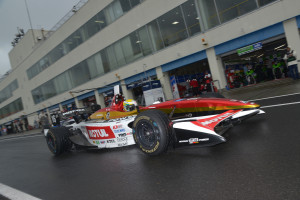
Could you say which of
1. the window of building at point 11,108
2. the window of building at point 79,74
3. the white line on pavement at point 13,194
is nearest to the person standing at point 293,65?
the white line on pavement at point 13,194

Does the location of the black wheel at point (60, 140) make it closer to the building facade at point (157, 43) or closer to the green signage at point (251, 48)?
the building facade at point (157, 43)

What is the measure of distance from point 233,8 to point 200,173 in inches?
479

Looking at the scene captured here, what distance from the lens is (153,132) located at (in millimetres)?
3482

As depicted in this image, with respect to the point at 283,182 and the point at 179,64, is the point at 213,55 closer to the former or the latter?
the point at 179,64

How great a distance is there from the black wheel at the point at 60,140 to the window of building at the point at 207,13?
11.0 m

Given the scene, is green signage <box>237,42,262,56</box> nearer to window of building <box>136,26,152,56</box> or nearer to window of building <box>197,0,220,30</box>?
window of building <box>197,0,220,30</box>

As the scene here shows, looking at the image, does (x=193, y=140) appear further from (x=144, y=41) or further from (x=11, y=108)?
(x=11, y=108)

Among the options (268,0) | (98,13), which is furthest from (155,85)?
(98,13)

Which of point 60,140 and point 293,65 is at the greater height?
point 293,65

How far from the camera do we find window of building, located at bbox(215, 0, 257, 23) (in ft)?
38.8

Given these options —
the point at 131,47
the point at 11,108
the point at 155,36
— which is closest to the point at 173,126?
the point at 155,36

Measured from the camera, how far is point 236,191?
6.55 ft

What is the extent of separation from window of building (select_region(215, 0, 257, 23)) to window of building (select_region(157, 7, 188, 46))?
8.40ft

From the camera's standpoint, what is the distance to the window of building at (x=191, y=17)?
13961mm
